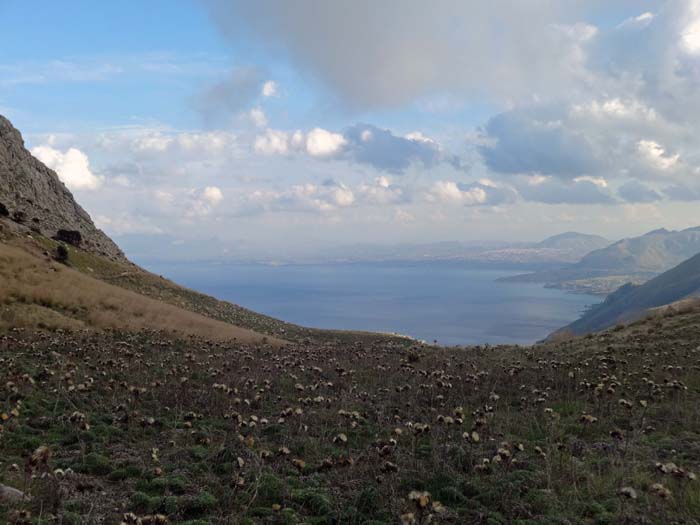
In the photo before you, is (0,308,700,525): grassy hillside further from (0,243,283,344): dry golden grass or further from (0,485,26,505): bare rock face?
(0,243,283,344): dry golden grass

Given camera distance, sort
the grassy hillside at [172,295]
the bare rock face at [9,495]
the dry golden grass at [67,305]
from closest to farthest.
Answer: the bare rock face at [9,495] → the dry golden grass at [67,305] → the grassy hillside at [172,295]

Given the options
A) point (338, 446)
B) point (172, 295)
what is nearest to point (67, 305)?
point (338, 446)

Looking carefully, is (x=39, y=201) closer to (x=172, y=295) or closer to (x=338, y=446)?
(x=172, y=295)

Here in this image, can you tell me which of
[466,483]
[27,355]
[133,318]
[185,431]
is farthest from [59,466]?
[133,318]

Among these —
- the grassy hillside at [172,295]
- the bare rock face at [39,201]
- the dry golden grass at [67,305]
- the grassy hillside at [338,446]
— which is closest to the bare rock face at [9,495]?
the grassy hillside at [338,446]

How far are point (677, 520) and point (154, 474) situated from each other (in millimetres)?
6955

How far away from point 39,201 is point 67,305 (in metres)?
57.7

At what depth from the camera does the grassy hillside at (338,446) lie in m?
6.11

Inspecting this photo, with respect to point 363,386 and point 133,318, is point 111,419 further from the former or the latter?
point 133,318

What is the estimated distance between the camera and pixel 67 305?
26469 millimetres

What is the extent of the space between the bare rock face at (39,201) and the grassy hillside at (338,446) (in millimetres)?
53759

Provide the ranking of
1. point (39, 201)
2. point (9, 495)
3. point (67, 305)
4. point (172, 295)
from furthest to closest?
point (39, 201) → point (172, 295) → point (67, 305) → point (9, 495)

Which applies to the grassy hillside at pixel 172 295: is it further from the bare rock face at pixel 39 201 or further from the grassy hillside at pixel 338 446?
the grassy hillside at pixel 338 446

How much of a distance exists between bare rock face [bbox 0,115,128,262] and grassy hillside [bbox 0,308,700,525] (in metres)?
53.8
